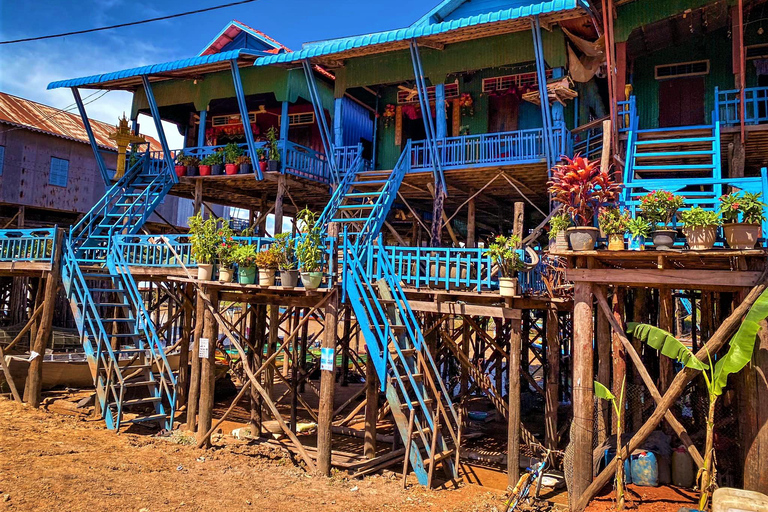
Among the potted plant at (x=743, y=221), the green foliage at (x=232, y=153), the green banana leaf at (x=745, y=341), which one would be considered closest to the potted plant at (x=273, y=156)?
the green foliage at (x=232, y=153)

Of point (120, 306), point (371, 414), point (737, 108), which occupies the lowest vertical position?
point (371, 414)

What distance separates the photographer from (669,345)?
7.98 metres

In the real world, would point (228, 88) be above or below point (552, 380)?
above

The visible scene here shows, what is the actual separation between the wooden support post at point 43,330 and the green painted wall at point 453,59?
8.96 meters

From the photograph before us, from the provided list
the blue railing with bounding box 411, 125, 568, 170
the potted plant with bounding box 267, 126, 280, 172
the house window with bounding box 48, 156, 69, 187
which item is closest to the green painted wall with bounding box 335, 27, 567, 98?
the blue railing with bounding box 411, 125, 568, 170

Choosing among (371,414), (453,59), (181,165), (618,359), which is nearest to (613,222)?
(618,359)

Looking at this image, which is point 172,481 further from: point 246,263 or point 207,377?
point 246,263

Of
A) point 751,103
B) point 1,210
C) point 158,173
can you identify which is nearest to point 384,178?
point 158,173

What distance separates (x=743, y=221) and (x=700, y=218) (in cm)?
55

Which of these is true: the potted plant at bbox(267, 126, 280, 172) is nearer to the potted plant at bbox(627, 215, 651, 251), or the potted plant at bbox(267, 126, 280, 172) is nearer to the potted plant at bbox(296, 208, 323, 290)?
the potted plant at bbox(296, 208, 323, 290)

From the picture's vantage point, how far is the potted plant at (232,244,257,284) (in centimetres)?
1182

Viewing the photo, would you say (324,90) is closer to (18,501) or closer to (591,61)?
(591,61)

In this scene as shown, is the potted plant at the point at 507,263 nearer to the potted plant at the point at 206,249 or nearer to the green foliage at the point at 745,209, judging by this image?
the green foliage at the point at 745,209

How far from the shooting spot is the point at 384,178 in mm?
15938
